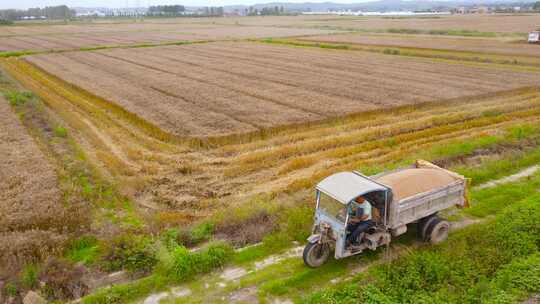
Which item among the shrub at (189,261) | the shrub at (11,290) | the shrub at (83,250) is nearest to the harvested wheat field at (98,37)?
the shrub at (83,250)

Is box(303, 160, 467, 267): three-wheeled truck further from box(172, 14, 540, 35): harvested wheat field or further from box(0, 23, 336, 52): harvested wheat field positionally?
box(172, 14, 540, 35): harvested wheat field

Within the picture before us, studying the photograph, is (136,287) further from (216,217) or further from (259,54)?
(259,54)

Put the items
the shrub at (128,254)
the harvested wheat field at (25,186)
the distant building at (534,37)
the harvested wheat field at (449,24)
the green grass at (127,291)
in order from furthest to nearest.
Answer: the harvested wheat field at (449,24)
the distant building at (534,37)
the harvested wheat field at (25,186)
the shrub at (128,254)
the green grass at (127,291)

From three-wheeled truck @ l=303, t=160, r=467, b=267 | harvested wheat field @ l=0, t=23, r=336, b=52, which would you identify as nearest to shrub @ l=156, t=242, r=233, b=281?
three-wheeled truck @ l=303, t=160, r=467, b=267

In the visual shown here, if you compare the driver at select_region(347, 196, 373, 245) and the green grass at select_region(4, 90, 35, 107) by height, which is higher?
the green grass at select_region(4, 90, 35, 107)

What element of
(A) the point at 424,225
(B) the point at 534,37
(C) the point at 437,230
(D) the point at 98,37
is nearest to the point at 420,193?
(A) the point at 424,225

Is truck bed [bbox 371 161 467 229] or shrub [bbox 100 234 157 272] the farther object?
shrub [bbox 100 234 157 272]

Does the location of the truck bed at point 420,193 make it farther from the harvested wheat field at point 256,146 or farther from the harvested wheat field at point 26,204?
the harvested wheat field at point 26,204
